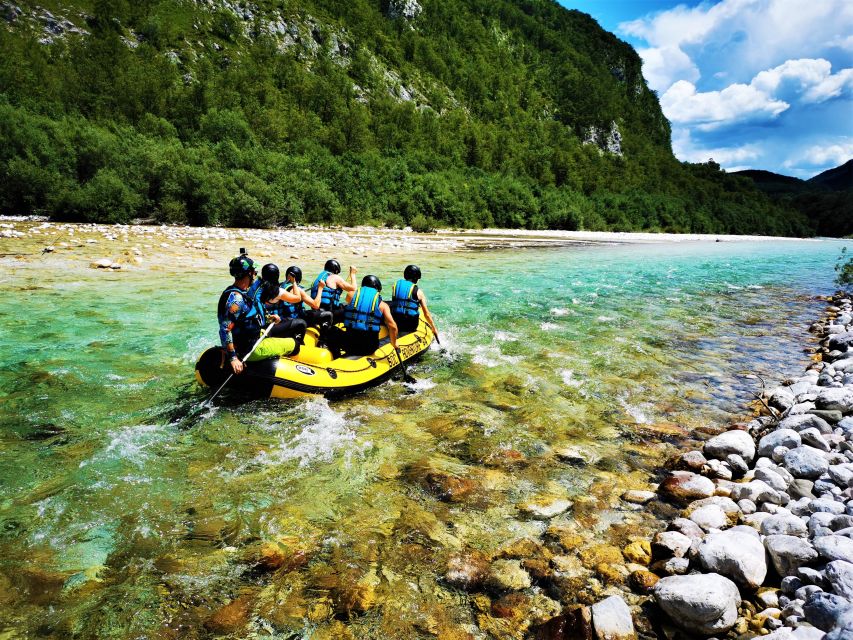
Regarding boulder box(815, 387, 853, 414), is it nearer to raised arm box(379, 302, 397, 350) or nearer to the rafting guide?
the rafting guide

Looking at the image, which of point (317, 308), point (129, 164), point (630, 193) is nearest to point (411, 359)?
point (317, 308)

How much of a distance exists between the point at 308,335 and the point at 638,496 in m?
5.66

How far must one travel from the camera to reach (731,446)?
512 cm

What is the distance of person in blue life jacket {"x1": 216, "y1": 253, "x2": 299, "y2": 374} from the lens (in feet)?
20.5

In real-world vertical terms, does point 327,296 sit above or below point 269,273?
below

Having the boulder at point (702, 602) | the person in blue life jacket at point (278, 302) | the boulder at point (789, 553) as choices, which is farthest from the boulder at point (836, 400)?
the person in blue life jacket at point (278, 302)

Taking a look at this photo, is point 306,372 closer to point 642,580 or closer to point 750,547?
point 642,580

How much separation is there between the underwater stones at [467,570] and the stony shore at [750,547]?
2.16 feet

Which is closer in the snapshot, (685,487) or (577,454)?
(685,487)

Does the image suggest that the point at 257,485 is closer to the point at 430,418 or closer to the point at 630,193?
the point at 430,418

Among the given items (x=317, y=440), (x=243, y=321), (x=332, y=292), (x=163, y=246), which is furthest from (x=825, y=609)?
(x=163, y=246)

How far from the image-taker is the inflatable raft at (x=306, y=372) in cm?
655

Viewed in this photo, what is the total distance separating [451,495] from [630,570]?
175 cm

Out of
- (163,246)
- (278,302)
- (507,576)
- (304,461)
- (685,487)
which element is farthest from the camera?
(163,246)
